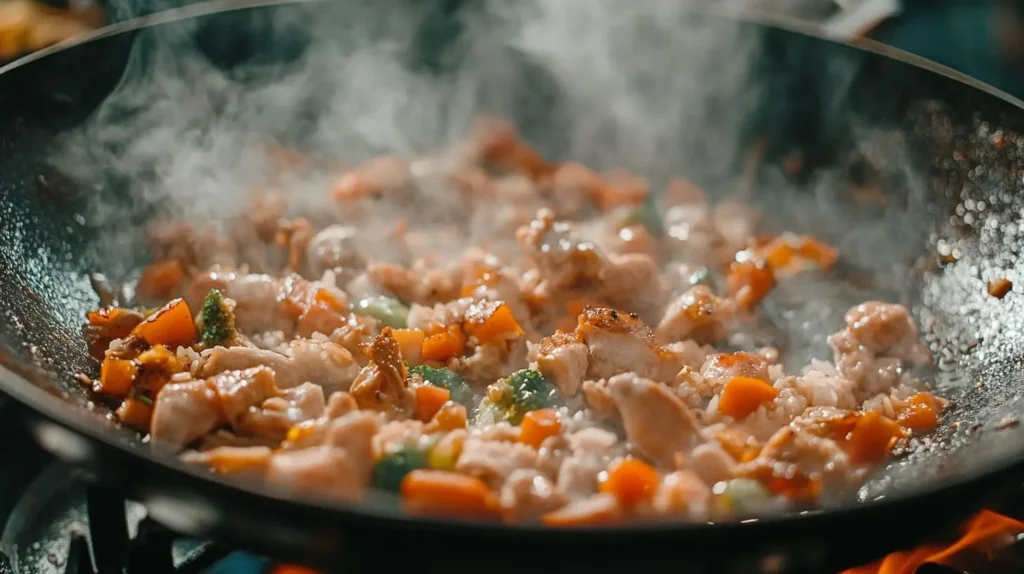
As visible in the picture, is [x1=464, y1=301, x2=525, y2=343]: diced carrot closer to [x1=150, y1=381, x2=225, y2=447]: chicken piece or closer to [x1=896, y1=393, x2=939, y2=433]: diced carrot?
[x1=150, y1=381, x2=225, y2=447]: chicken piece

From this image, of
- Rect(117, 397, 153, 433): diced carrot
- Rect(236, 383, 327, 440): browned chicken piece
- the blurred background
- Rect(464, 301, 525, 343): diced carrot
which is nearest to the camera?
Rect(236, 383, 327, 440): browned chicken piece

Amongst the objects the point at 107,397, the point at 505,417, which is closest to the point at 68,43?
the point at 107,397

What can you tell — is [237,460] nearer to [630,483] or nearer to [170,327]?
[170,327]

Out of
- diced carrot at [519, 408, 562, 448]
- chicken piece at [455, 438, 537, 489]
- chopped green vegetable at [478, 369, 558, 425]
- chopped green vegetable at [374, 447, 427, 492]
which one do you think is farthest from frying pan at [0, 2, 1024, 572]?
chopped green vegetable at [478, 369, 558, 425]

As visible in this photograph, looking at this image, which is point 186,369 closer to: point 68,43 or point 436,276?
point 436,276

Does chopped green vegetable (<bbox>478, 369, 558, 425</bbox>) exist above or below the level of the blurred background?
below

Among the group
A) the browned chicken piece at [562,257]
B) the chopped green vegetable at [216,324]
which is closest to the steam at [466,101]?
the browned chicken piece at [562,257]

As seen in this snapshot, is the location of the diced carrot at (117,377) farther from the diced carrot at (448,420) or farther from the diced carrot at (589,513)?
the diced carrot at (589,513)
